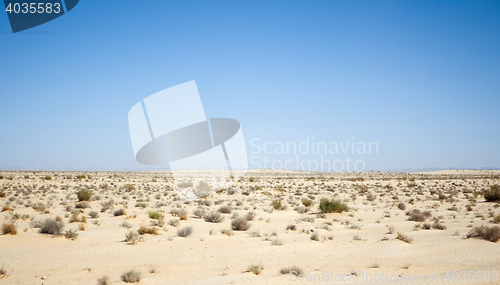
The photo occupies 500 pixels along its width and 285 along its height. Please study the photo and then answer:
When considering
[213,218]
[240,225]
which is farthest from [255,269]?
[213,218]

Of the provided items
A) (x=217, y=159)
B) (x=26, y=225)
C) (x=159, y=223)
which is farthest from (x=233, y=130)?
(x=26, y=225)

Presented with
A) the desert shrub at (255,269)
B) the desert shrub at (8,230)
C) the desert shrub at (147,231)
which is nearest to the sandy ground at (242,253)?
the desert shrub at (255,269)

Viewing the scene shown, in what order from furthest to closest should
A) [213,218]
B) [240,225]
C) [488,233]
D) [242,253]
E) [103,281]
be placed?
[213,218], [240,225], [488,233], [242,253], [103,281]

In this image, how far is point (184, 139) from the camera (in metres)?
21.5

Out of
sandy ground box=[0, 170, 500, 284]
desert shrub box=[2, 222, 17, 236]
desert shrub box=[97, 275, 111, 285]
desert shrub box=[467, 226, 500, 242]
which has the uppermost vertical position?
desert shrub box=[2, 222, 17, 236]

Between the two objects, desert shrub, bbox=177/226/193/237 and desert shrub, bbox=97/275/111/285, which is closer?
desert shrub, bbox=97/275/111/285

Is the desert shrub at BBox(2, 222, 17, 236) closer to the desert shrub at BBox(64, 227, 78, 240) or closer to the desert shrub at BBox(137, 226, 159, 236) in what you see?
the desert shrub at BBox(64, 227, 78, 240)

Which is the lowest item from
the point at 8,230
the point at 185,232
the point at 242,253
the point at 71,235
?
the point at 242,253

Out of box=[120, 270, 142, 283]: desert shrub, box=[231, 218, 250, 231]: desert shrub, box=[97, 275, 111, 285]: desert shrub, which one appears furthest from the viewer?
box=[231, 218, 250, 231]: desert shrub

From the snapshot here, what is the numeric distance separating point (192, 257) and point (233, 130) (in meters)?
15.3

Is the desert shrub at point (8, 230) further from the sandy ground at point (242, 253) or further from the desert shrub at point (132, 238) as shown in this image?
the desert shrub at point (132, 238)

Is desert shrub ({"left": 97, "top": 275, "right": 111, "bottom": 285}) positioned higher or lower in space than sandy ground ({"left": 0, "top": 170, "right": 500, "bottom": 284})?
higher

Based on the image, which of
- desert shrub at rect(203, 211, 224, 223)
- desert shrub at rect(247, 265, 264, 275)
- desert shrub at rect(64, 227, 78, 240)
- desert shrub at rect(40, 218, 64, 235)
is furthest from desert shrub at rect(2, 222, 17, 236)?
desert shrub at rect(247, 265, 264, 275)

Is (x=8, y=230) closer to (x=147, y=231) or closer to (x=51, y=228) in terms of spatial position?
(x=51, y=228)
